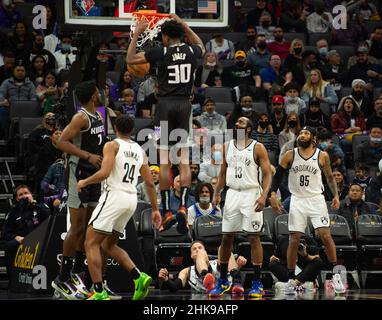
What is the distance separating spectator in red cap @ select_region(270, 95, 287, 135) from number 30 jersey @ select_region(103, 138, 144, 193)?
7237 mm

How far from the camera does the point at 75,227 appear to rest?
13.5 metres

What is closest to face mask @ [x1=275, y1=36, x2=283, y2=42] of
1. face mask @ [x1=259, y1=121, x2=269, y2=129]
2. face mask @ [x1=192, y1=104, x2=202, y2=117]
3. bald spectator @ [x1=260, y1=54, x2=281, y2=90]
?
bald spectator @ [x1=260, y1=54, x2=281, y2=90]

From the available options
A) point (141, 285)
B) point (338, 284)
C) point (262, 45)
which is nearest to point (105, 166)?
point (141, 285)

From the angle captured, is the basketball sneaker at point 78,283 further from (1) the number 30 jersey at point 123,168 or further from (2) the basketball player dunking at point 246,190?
(2) the basketball player dunking at point 246,190

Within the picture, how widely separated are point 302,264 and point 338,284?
1.02 m

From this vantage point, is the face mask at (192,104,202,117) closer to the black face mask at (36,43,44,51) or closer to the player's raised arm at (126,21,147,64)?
the black face mask at (36,43,44,51)

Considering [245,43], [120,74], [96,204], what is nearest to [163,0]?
[96,204]

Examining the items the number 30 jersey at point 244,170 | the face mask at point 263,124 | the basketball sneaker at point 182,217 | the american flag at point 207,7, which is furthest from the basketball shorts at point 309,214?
the face mask at point 263,124

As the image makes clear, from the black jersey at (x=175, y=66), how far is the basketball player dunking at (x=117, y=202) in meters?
1.07

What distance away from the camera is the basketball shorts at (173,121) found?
14.0 meters

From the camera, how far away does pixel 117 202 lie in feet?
42.8
